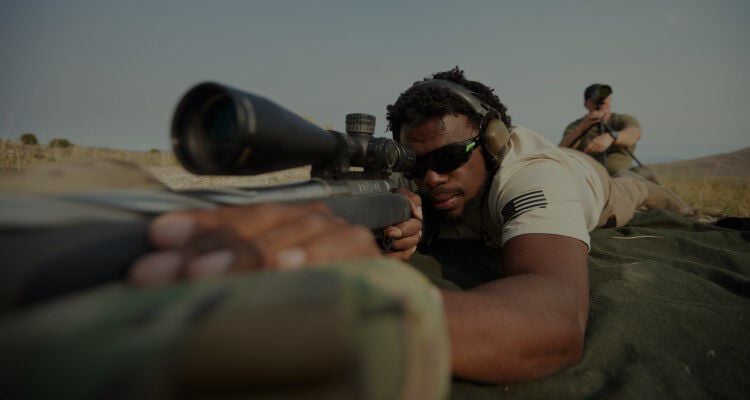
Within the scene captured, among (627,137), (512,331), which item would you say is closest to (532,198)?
(512,331)

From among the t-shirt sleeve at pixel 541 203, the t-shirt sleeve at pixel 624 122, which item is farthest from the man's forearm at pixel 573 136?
the t-shirt sleeve at pixel 541 203

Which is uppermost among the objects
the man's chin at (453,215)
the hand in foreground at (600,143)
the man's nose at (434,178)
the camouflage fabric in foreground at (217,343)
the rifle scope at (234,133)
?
the rifle scope at (234,133)

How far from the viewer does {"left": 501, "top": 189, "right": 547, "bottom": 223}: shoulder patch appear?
1936mm

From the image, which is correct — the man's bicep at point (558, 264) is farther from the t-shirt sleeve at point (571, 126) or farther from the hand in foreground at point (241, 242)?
the t-shirt sleeve at point (571, 126)

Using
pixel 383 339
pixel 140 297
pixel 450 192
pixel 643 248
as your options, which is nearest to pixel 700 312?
pixel 450 192

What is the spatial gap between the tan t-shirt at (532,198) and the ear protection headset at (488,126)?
3.4 inches

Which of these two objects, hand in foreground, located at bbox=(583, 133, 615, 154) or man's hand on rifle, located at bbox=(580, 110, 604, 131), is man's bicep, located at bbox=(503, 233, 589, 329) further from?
man's hand on rifle, located at bbox=(580, 110, 604, 131)

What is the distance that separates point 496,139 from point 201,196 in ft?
6.44

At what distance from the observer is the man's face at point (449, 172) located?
104 inches

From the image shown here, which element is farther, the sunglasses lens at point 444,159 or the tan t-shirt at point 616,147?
the tan t-shirt at point 616,147

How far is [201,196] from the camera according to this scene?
3.13 feet

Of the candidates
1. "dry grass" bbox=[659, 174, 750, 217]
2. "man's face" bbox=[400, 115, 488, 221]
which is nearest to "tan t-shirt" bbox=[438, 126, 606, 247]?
"man's face" bbox=[400, 115, 488, 221]

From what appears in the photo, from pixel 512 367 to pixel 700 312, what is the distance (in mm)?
1213

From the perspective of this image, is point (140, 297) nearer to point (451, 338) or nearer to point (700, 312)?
point (451, 338)
